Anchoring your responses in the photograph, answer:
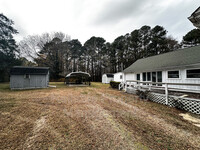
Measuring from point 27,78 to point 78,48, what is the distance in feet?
69.6

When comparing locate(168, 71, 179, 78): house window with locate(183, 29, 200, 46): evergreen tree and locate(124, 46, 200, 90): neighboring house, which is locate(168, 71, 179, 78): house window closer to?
locate(124, 46, 200, 90): neighboring house

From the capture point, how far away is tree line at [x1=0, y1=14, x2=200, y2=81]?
19547 mm

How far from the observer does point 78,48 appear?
29.9m

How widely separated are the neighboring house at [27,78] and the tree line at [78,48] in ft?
32.0

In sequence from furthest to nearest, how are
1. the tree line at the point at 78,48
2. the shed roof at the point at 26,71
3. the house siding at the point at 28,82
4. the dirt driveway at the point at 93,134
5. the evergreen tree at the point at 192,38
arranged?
the tree line at the point at 78,48, the evergreen tree at the point at 192,38, the shed roof at the point at 26,71, the house siding at the point at 28,82, the dirt driveway at the point at 93,134

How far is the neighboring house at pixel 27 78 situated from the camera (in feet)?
36.0

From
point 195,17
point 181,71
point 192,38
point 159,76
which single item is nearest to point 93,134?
point 195,17

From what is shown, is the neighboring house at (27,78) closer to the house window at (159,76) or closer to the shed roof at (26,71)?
the shed roof at (26,71)

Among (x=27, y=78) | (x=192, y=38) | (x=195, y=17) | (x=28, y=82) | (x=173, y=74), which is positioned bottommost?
(x=28, y=82)

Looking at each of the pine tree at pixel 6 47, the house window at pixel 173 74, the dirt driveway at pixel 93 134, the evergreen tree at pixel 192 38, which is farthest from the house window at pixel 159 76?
the pine tree at pixel 6 47

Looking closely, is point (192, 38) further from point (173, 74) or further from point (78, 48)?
point (78, 48)

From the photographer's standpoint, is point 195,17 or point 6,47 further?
point 6,47

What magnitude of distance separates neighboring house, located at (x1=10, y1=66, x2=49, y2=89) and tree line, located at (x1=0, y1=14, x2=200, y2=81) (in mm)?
9749

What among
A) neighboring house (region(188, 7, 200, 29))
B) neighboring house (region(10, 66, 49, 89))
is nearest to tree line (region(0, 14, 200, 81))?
neighboring house (region(10, 66, 49, 89))
